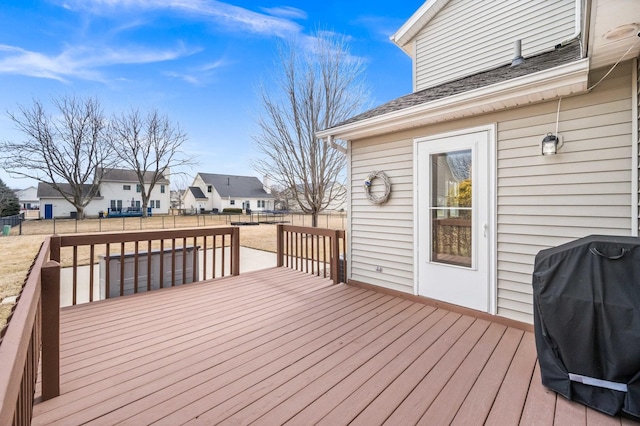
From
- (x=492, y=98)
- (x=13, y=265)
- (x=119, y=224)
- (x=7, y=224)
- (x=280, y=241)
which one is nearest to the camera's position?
(x=492, y=98)

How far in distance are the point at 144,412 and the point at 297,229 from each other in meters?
Answer: 3.71

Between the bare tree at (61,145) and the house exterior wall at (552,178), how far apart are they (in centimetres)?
2847

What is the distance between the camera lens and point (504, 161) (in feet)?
10.3

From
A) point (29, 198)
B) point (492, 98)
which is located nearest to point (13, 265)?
point (492, 98)

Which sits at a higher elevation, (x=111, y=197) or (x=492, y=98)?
(x=111, y=197)

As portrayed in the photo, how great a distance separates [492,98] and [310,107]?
603cm

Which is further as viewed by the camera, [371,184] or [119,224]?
[119,224]

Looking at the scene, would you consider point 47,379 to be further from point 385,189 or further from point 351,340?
point 385,189

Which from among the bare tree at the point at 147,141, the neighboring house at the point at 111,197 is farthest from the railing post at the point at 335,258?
the neighboring house at the point at 111,197

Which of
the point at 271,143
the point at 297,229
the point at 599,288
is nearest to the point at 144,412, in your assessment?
the point at 599,288

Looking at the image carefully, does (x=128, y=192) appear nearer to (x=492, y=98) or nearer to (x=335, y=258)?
(x=335, y=258)

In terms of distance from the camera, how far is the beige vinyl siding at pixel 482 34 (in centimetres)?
420

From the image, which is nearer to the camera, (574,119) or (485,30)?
(574,119)

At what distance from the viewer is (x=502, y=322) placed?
310cm
